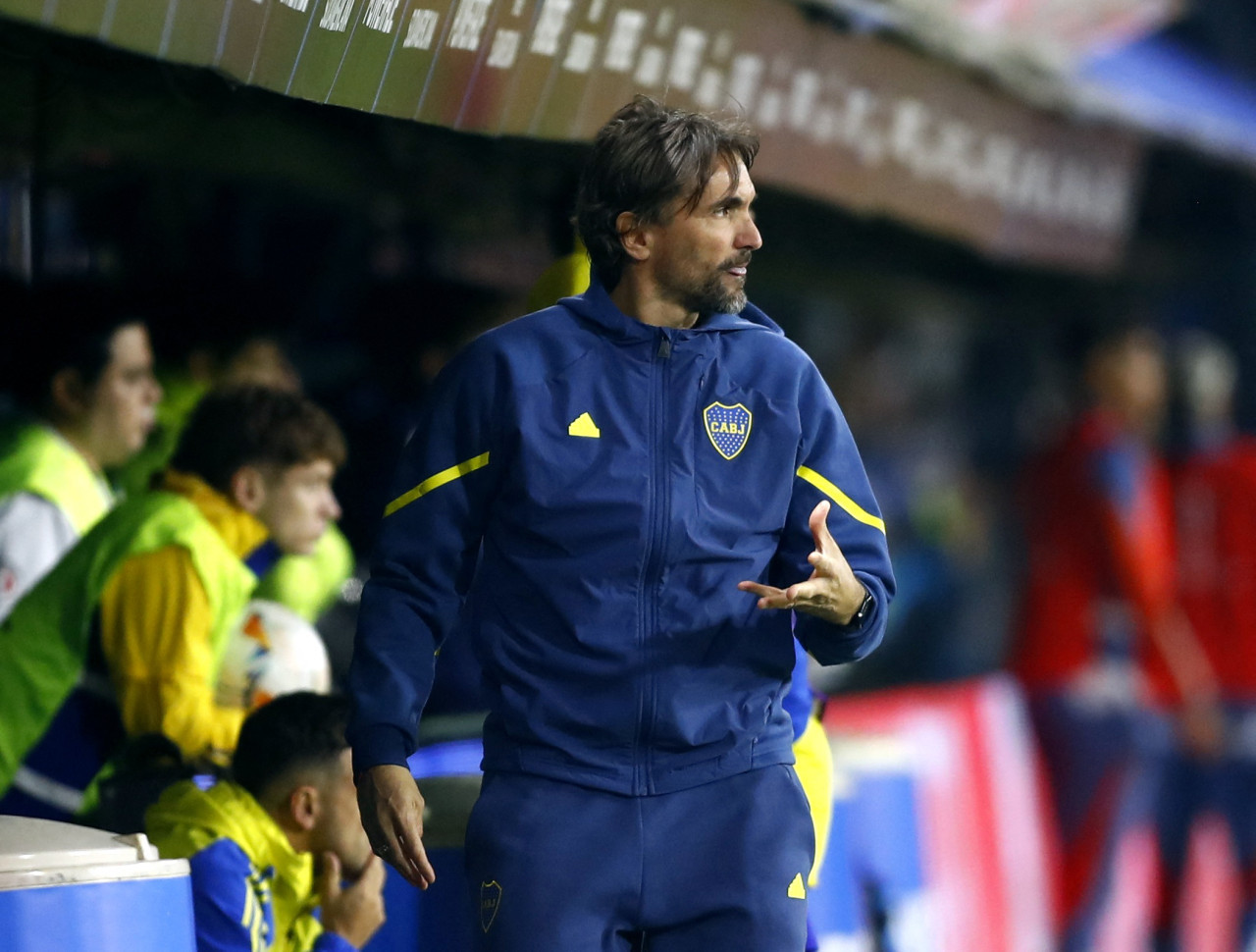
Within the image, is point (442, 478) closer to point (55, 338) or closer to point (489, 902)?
point (489, 902)

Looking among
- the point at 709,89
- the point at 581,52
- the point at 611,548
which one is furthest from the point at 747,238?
the point at 709,89

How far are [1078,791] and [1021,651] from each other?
2.79ft

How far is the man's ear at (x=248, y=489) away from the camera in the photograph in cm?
460

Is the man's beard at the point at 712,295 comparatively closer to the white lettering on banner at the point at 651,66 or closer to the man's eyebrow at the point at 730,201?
the man's eyebrow at the point at 730,201

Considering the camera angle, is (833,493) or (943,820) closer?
(833,493)

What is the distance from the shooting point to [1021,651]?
30.2ft

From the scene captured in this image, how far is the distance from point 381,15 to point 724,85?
70.5 inches

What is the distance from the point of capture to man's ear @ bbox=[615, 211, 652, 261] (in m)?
3.08

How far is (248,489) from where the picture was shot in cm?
462

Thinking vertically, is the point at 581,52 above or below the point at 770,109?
below

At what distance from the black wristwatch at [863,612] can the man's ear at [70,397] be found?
289cm

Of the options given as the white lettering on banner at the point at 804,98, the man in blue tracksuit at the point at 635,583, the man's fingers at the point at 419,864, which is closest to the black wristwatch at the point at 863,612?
the man in blue tracksuit at the point at 635,583

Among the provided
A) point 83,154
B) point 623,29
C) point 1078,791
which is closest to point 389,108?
point 623,29

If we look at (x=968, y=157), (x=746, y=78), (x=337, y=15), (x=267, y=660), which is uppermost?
(x=968, y=157)
